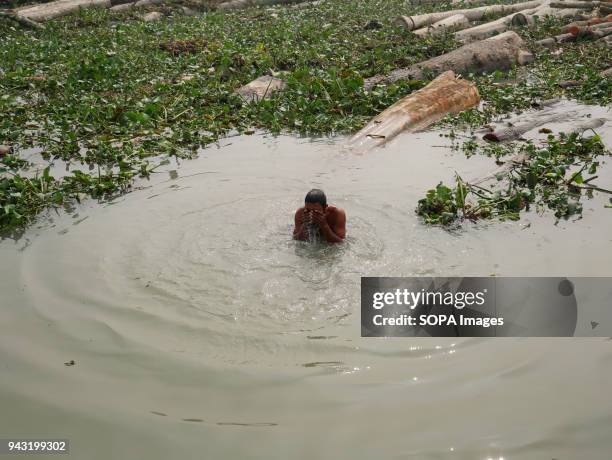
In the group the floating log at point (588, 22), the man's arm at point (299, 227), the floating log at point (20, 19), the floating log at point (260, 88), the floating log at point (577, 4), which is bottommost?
the man's arm at point (299, 227)

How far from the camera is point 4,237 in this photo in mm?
5590

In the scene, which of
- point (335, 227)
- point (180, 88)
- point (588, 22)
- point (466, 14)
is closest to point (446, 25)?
point (466, 14)

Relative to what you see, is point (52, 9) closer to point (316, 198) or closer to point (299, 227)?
point (299, 227)

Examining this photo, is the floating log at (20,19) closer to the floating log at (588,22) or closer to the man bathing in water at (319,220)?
the floating log at (588,22)

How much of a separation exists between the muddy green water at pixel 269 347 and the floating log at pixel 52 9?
12.3 m

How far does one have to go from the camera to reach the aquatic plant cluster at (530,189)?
5773 millimetres

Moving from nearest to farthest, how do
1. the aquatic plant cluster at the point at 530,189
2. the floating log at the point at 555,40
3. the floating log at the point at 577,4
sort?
1. the aquatic plant cluster at the point at 530,189
2. the floating log at the point at 555,40
3. the floating log at the point at 577,4

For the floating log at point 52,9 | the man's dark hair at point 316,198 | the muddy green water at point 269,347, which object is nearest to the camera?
the muddy green water at point 269,347

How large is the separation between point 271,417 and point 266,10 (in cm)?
1735

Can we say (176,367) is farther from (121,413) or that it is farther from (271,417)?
(271,417)

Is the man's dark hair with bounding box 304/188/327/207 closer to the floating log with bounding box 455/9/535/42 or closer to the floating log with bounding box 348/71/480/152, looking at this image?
the floating log with bounding box 348/71/480/152

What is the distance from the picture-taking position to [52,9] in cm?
1659

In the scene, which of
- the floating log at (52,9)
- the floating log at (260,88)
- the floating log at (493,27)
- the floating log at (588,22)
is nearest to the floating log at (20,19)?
the floating log at (52,9)

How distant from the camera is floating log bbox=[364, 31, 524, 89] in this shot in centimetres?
1047
